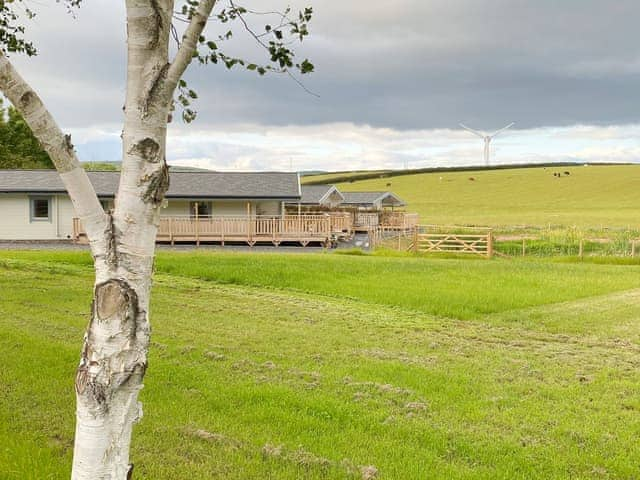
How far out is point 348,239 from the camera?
129 feet

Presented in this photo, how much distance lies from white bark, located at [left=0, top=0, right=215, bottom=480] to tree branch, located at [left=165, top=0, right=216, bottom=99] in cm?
2

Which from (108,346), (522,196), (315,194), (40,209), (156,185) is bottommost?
(108,346)

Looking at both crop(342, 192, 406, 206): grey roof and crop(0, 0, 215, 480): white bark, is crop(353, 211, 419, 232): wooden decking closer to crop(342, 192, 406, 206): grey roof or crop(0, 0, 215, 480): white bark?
crop(342, 192, 406, 206): grey roof

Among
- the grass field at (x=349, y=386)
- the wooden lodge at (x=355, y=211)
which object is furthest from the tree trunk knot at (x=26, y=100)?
the wooden lodge at (x=355, y=211)

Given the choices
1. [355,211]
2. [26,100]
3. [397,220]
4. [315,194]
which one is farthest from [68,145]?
A: [315,194]

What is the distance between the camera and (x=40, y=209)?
113 feet

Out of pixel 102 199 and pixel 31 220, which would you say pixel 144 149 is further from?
pixel 31 220

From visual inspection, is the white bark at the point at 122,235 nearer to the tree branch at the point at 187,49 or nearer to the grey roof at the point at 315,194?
the tree branch at the point at 187,49

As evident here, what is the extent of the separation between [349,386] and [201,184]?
30.8 m

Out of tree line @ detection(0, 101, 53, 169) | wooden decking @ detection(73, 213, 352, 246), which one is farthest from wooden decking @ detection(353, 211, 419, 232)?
tree line @ detection(0, 101, 53, 169)

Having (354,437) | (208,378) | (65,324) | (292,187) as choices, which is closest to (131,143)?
(354,437)

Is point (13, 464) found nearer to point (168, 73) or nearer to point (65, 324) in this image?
point (168, 73)

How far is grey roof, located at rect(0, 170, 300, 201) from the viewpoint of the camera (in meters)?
34.0

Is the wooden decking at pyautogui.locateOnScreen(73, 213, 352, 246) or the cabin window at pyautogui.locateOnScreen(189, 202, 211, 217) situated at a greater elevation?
the cabin window at pyautogui.locateOnScreen(189, 202, 211, 217)
